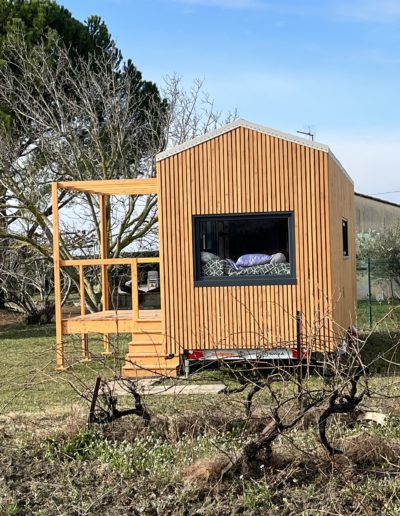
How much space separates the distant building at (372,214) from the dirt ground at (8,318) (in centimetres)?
1469

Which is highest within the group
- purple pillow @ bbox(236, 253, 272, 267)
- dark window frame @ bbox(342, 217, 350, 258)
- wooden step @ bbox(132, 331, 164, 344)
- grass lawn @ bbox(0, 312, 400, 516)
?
dark window frame @ bbox(342, 217, 350, 258)

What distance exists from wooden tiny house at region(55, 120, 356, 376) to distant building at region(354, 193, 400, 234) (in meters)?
20.9

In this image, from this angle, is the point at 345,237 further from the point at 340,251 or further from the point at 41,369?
the point at 41,369

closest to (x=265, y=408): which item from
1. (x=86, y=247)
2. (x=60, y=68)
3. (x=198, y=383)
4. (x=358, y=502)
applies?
(x=358, y=502)

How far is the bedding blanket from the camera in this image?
407 inches

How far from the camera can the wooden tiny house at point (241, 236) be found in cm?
1020

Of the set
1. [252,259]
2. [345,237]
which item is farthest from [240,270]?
[345,237]

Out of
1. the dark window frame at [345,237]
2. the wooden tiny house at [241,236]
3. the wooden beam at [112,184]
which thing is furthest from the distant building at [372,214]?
the wooden tiny house at [241,236]

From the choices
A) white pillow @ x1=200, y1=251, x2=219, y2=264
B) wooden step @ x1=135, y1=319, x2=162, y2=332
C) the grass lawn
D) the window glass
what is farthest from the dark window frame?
the grass lawn

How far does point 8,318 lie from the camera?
24.3m

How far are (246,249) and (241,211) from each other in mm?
550

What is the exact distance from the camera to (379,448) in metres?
5.12

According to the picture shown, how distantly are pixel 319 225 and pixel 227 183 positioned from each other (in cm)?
144

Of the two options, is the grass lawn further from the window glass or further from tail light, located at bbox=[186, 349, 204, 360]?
the window glass
